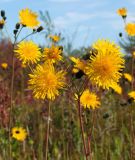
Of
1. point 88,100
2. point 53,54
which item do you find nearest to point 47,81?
point 53,54

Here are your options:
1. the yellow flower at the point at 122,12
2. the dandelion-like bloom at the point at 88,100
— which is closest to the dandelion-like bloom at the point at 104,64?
the dandelion-like bloom at the point at 88,100

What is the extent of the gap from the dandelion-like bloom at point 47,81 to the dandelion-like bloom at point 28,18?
1.26m

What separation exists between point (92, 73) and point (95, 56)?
0.20ft

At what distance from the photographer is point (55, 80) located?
165 centimetres

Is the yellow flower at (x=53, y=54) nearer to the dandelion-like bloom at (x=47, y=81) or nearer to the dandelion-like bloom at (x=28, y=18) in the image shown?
the dandelion-like bloom at (x=47, y=81)

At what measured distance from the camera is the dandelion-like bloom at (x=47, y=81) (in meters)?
1.65

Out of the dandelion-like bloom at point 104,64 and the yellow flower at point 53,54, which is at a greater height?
the yellow flower at point 53,54

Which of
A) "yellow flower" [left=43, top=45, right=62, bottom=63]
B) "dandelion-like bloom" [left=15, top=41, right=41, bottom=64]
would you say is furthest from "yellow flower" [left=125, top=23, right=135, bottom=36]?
"yellow flower" [left=43, top=45, right=62, bottom=63]

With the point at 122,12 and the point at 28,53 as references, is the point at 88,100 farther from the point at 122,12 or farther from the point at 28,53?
the point at 122,12

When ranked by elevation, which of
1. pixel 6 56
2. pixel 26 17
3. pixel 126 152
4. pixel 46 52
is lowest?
pixel 126 152

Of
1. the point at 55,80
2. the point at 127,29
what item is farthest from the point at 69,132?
the point at 55,80

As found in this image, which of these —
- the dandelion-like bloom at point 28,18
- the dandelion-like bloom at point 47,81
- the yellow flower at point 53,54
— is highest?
the dandelion-like bloom at point 28,18

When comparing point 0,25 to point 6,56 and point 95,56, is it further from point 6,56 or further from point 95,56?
point 6,56

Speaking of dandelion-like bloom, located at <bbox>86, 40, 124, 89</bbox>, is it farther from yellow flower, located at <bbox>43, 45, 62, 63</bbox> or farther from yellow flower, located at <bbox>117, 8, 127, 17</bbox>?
yellow flower, located at <bbox>117, 8, 127, 17</bbox>
